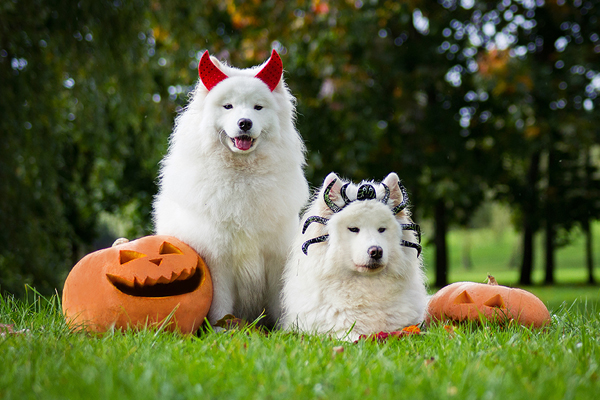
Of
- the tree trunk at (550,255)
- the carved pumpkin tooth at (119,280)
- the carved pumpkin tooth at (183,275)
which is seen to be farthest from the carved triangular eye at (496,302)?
the tree trunk at (550,255)

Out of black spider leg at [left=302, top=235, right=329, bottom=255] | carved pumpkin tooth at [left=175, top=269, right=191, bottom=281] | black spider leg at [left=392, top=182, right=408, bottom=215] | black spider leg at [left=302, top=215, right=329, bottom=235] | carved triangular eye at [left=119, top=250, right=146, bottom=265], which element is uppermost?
black spider leg at [left=392, top=182, right=408, bottom=215]

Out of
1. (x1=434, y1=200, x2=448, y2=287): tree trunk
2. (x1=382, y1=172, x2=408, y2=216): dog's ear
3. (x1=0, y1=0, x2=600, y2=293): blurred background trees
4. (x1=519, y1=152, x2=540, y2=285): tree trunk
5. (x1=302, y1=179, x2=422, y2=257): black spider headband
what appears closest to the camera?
(x1=302, y1=179, x2=422, y2=257): black spider headband

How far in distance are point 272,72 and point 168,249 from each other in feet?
4.29

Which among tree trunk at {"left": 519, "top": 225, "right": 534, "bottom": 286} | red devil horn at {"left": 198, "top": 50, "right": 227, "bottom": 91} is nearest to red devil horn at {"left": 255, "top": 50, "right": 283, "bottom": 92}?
red devil horn at {"left": 198, "top": 50, "right": 227, "bottom": 91}

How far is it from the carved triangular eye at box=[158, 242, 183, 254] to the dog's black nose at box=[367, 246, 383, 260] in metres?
1.18

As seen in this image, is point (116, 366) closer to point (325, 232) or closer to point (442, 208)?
point (325, 232)

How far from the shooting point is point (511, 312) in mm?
3262

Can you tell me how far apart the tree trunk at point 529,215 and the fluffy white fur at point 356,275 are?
9.22 meters

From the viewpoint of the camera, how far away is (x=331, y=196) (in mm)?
3092

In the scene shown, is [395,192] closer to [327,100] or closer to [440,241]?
[327,100]

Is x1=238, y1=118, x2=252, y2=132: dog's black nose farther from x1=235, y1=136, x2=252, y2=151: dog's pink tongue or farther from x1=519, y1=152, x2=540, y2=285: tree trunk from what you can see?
x1=519, y1=152, x2=540, y2=285: tree trunk

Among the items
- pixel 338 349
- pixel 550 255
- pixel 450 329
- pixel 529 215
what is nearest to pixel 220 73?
pixel 338 349

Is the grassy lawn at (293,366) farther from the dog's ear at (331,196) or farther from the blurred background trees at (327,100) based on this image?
the blurred background trees at (327,100)

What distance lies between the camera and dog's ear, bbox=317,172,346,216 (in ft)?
9.93
